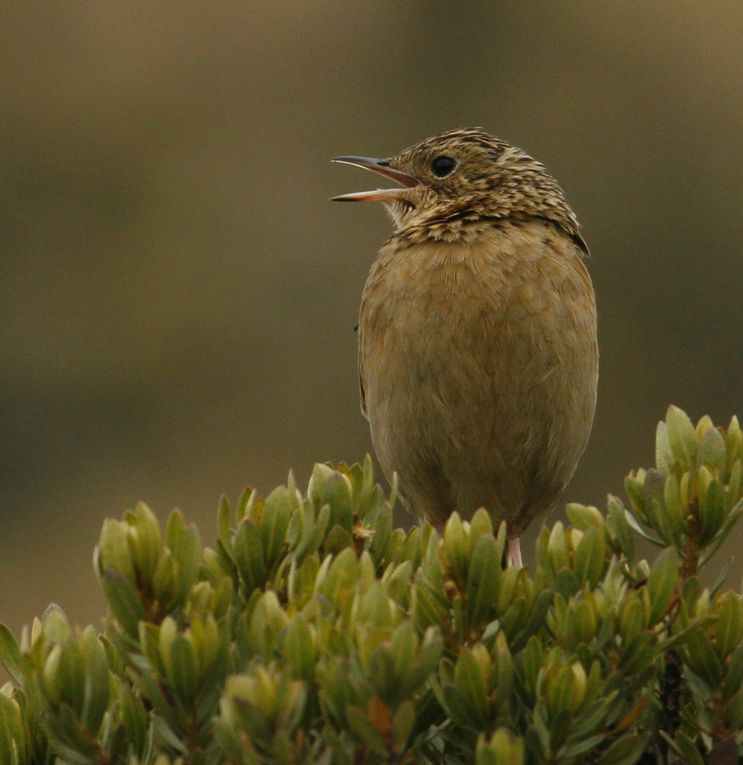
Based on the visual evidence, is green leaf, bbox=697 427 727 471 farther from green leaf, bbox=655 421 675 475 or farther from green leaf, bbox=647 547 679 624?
green leaf, bbox=647 547 679 624

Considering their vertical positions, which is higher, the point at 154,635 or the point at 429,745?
the point at 154,635

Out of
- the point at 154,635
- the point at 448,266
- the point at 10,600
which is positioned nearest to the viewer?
the point at 154,635

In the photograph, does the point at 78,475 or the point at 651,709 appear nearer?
the point at 651,709

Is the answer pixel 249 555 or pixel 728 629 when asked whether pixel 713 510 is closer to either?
pixel 728 629

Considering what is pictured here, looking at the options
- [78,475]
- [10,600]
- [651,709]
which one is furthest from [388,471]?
[78,475]

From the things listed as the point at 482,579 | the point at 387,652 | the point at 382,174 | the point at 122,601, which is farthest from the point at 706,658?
the point at 382,174

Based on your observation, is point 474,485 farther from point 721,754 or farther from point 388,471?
point 721,754
